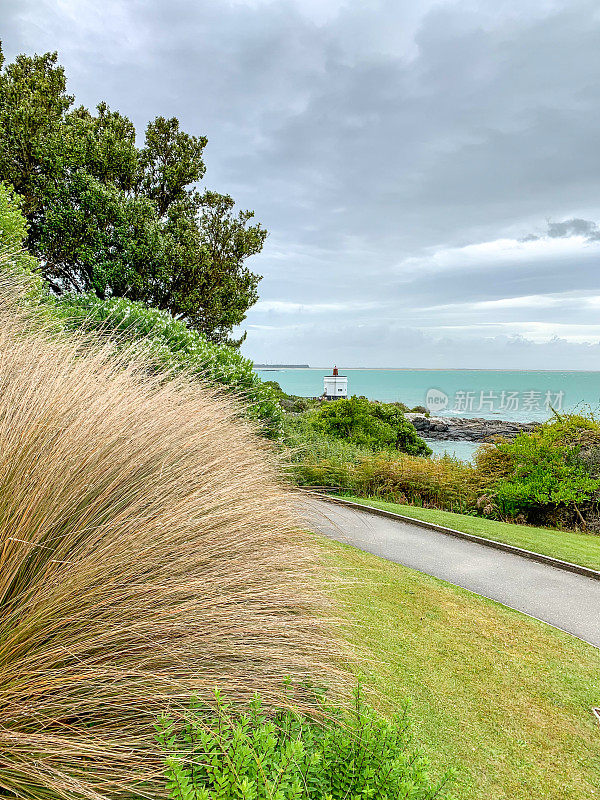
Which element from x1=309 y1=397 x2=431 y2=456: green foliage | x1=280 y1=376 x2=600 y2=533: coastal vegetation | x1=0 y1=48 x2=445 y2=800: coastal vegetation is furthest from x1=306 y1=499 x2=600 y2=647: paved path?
x1=309 y1=397 x2=431 y2=456: green foliage

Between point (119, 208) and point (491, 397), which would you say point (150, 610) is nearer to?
point (119, 208)

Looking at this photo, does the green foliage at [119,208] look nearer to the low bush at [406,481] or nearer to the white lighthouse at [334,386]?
the low bush at [406,481]

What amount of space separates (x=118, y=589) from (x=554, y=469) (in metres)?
9.89

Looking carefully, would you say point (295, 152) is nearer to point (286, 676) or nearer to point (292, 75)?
point (292, 75)

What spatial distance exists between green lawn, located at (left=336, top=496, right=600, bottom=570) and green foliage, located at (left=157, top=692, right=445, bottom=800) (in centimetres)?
551

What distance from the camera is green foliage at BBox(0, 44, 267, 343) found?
12.5 meters

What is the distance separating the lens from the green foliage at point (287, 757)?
1.26 metres

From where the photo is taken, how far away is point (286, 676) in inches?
67.7

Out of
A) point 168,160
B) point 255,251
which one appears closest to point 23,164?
point 168,160

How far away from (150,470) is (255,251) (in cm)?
1574

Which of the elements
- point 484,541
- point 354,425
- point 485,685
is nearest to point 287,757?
point 485,685

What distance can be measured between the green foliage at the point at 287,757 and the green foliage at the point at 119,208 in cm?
1339

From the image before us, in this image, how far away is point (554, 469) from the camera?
372 inches

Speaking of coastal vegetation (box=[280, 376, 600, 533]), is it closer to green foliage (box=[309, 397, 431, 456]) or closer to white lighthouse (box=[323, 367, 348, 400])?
green foliage (box=[309, 397, 431, 456])
